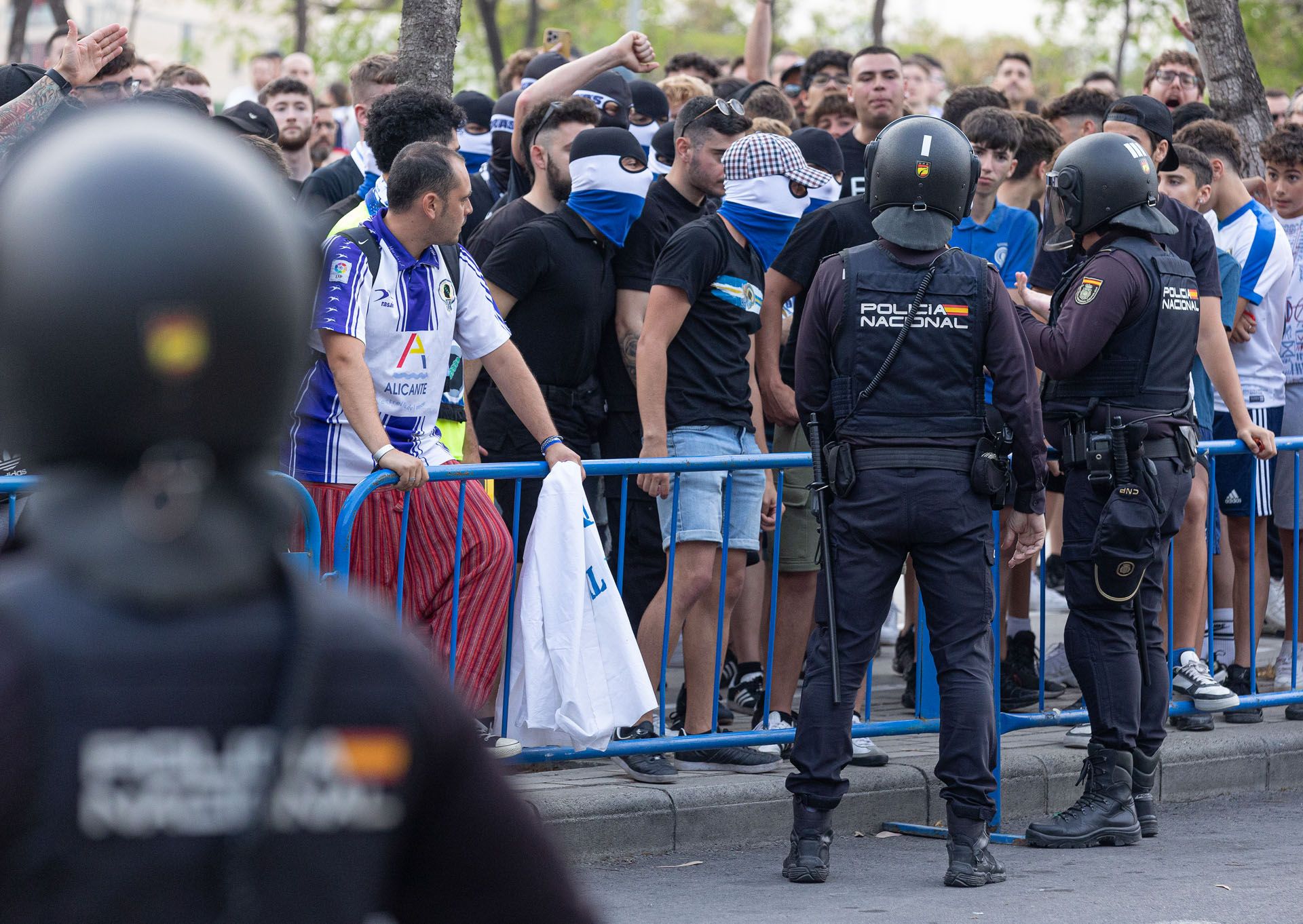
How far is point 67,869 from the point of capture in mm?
Result: 1150

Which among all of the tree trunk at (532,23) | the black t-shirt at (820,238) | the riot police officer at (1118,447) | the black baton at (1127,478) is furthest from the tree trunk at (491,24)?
the black baton at (1127,478)

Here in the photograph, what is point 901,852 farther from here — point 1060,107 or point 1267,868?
A: point 1060,107

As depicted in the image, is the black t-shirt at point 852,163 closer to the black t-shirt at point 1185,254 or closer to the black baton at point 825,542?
the black t-shirt at point 1185,254

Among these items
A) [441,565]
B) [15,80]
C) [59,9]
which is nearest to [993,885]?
[441,565]

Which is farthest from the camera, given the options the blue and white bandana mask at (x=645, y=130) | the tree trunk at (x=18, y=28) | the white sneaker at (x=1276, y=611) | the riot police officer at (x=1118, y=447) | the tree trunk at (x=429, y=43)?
the tree trunk at (x=18, y=28)

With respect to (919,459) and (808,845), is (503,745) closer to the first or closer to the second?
(808,845)

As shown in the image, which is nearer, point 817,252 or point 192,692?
point 192,692

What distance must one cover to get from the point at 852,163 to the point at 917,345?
3.23 m

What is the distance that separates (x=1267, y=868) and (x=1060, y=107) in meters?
4.72

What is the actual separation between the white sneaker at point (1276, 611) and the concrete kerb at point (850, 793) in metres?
Answer: 2.20

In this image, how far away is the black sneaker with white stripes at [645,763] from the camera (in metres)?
5.80

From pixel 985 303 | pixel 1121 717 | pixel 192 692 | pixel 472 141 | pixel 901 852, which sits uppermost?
pixel 472 141

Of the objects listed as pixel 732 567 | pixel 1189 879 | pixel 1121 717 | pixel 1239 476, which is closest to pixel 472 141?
pixel 732 567

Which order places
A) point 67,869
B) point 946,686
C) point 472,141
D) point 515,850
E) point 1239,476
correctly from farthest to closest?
point 472,141 < point 1239,476 < point 946,686 < point 515,850 < point 67,869
